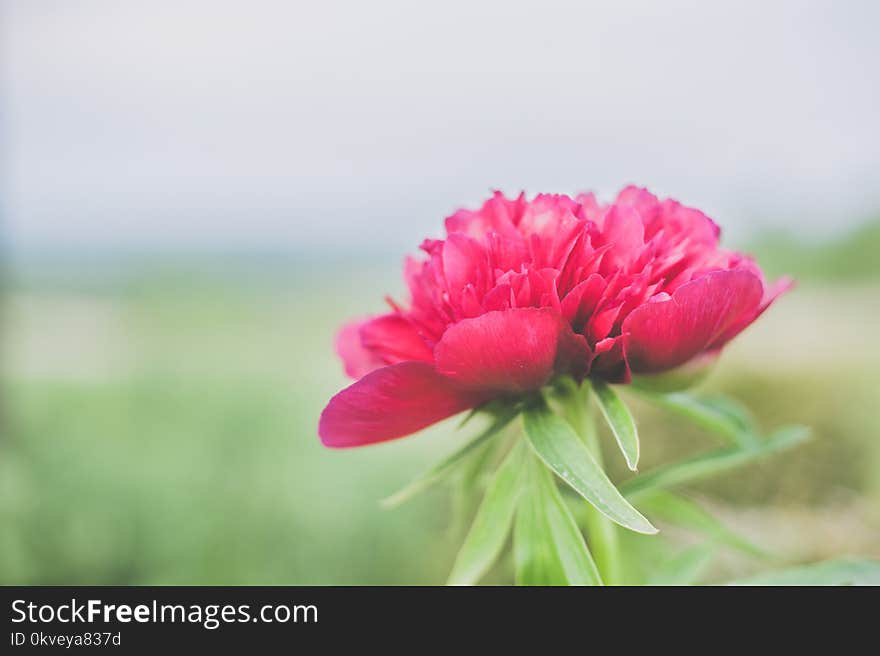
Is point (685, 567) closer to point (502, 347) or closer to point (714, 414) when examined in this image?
point (714, 414)

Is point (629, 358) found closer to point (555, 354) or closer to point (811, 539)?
point (555, 354)

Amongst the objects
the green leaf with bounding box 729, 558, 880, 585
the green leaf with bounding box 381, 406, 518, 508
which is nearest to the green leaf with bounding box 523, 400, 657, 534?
the green leaf with bounding box 381, 406, 518, 508

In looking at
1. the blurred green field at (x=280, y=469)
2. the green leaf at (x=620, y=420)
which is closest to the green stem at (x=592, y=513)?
the green leaf at (x=620, y=420)

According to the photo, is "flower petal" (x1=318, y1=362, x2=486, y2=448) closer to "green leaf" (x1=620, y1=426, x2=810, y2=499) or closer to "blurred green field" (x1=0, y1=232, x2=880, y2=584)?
"green leaf" (x1=620, y1=426, x2=810, y2=499)

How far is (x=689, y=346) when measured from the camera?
42 centimetres

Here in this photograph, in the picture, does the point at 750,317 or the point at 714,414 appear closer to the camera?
the point at 750,317

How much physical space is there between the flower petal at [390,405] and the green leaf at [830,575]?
19 centimetres

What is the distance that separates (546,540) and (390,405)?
0.10 metres

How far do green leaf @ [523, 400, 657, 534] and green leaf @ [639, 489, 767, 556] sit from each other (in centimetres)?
15

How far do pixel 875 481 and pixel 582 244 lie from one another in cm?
114

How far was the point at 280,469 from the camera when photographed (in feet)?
5.48

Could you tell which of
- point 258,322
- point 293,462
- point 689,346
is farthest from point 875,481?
point 258,322

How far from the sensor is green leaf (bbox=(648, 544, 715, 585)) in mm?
563

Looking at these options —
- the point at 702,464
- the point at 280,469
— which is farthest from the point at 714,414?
the point at 280,469
